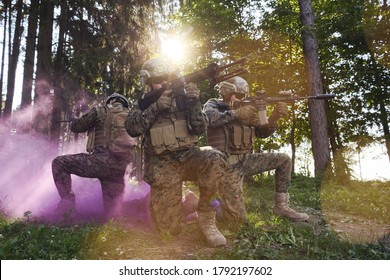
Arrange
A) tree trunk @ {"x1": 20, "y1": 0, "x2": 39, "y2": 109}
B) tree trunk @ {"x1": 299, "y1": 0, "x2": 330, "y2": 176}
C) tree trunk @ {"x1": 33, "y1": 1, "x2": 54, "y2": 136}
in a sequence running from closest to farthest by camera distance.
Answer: tree trunk @ {"x1": 33, "y1": 1, "x2": 54, "y2": 136} → tree trunk @ {"x1": 20, "y1": 0, "x2": 39, "y2": 109} → tree trunk @ {"x1": 299, "y1": 0, "x2": 330, "y2": 176}

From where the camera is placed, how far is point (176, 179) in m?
4.53

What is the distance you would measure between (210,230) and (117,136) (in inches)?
102

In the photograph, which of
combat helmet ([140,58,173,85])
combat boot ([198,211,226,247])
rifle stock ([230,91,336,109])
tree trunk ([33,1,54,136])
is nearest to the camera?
combat boot ([198,211,226,247])

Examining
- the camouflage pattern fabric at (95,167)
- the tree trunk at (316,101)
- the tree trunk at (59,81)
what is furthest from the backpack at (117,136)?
the tree trunk at (316,101)

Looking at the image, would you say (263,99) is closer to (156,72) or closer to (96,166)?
(156,72)

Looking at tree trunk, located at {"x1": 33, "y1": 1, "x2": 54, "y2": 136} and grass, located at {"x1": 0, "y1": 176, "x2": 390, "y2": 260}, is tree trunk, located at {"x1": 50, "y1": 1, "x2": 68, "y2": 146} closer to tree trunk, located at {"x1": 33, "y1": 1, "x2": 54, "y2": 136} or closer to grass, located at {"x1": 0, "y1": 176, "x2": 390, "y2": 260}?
tree trunk, located at {"x1": 33, "y1": 1, "x2": 54, "y2": 136}

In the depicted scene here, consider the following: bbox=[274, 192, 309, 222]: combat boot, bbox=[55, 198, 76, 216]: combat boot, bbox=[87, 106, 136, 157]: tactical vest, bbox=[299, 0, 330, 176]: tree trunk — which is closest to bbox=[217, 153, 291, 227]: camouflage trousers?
bbox=[274, 192, 309, 222]: combat boot

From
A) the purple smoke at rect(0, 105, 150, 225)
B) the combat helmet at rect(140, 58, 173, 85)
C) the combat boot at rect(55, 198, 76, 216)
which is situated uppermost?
the combat helmet at rect(140, 58, 173, 85)

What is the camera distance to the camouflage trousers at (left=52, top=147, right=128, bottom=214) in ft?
18.7

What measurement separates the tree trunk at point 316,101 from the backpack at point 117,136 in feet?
24.9

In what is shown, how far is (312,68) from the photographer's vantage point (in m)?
11.9

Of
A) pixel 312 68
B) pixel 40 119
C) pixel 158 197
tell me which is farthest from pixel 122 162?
pixel 312 68

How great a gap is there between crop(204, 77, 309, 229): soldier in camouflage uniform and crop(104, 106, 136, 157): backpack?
1.46m

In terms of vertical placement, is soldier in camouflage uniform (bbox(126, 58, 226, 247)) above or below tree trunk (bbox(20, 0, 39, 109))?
below
